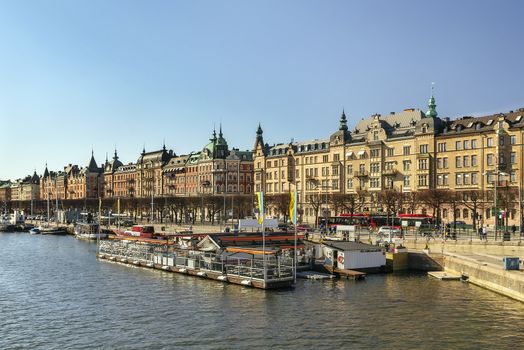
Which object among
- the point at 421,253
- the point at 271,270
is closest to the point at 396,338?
the point at 271,270

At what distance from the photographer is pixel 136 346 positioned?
34.9 m

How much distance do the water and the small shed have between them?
3.64m

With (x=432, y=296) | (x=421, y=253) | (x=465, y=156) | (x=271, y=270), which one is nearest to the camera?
(x=432, y=296)

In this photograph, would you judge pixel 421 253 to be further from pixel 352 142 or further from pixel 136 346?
pixel 352 142

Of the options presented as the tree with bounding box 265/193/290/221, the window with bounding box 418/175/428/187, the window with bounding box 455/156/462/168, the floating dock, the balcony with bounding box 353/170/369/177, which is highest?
the window with bounding box 455/156/462/168

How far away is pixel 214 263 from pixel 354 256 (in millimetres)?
15398

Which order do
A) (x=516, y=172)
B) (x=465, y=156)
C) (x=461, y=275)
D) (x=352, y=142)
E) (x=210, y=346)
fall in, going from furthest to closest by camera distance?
(x=352, y=142), (x=465, y=156), (x=516, y=172), (x=461, y=275), (x=210, y=346)

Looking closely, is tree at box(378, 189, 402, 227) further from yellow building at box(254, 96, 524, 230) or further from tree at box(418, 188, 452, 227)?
tree at box(418, 188, 452, 227)

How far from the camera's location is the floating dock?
53969 millimetres

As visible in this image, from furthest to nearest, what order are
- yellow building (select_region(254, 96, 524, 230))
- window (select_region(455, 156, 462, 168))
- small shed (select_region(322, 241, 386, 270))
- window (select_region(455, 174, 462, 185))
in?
window (select_region(455, 156, 462, 168)) < window (select_region(455, 174, 462, 185)) < yellow building (select_region(254, 96, 524, 230)) < small shed (select_region(322, 241, 386, 270))

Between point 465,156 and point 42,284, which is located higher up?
point 465,156

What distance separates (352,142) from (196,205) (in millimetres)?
42808

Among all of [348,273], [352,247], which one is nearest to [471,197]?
[352,247]

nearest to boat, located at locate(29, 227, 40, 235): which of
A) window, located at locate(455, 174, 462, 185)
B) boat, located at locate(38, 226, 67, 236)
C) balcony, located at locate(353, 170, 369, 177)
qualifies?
boat, located at locate(38, 226, 67, 236)
